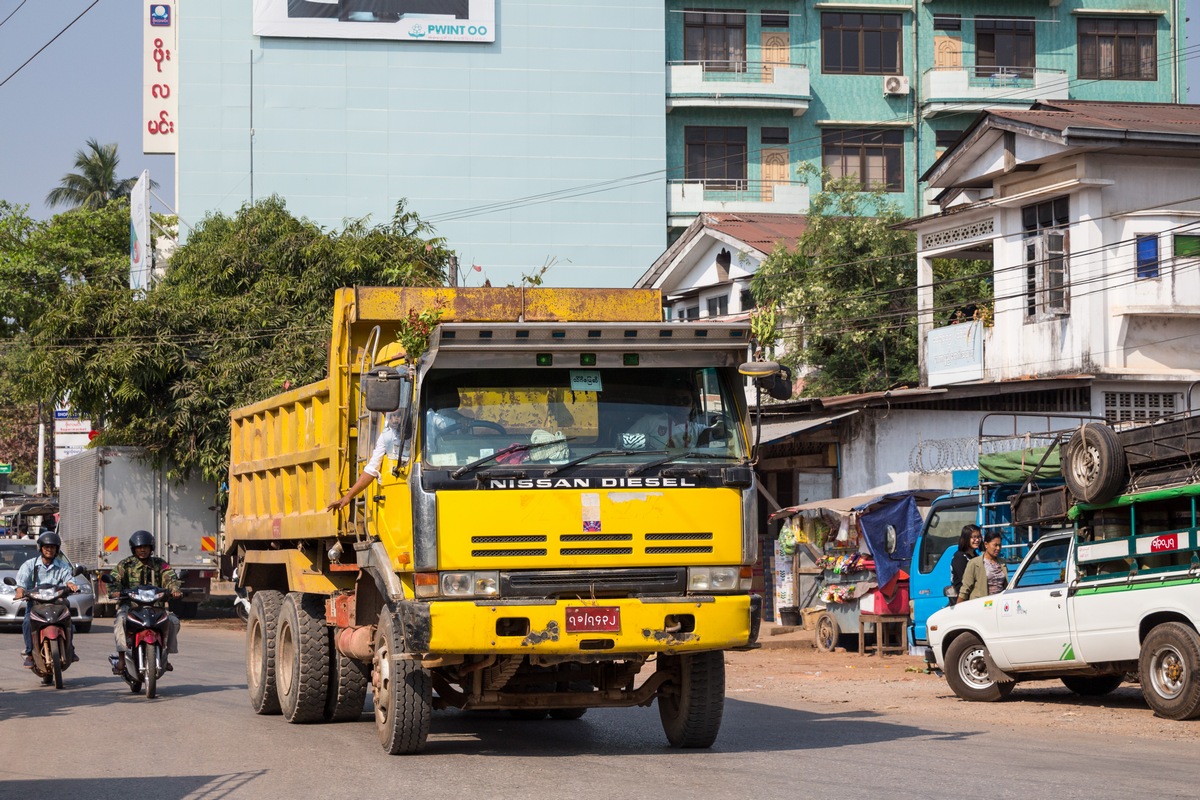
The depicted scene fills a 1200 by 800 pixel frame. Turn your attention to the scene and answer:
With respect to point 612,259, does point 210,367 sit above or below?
below

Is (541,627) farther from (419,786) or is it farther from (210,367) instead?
(210,367)

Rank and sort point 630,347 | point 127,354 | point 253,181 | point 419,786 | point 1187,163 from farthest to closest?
point 253,181 < point 127,354 < point 1187,163 < point 630,347 < point 419,786

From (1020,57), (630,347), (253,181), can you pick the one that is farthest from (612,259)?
(630,347)

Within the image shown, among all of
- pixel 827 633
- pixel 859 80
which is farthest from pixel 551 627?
pixel 859 80

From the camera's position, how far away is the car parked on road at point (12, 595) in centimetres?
2644

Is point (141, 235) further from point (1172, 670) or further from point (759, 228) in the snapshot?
point (1172, 670)

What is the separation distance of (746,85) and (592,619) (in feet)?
129

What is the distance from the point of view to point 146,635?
50.8ft

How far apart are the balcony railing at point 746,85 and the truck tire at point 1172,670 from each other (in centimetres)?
3551

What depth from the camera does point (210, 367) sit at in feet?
97.6

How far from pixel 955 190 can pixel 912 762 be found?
21.1 m

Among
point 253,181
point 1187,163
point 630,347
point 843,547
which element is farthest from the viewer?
point 253,181

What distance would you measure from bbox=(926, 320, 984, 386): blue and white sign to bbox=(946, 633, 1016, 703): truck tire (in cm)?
1333

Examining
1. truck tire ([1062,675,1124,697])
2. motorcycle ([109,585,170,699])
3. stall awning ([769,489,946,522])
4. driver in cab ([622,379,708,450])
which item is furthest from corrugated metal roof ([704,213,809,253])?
driver in cab ([622,379,708,450])
